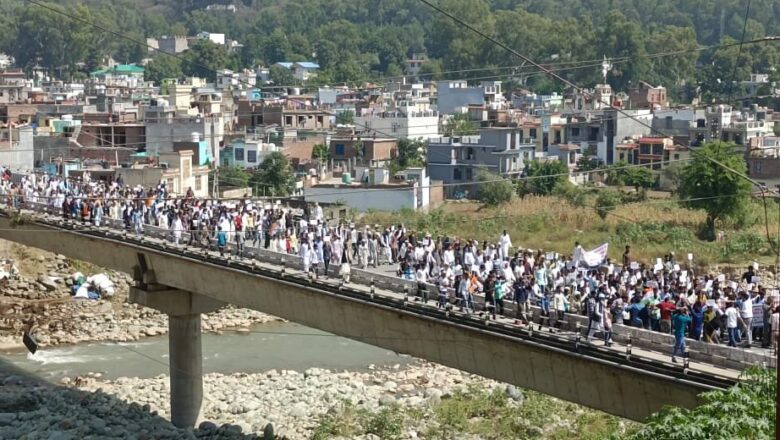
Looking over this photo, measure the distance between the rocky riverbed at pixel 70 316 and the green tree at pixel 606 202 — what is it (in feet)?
46.7

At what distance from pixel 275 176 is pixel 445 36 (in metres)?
66.2

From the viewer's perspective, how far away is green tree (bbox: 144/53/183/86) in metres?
107

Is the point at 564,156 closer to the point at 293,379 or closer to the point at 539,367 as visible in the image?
the point at 293,379

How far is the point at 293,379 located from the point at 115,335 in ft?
21.5

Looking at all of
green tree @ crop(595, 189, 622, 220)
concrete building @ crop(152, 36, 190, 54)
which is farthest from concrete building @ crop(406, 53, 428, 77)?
green tree @ crop(595, 189, 622, 220)

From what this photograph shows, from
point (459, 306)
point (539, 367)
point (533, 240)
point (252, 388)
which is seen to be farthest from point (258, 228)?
point (533, 240)

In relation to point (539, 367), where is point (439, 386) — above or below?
below

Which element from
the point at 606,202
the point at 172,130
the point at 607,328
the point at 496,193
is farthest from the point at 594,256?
the point at 172,130

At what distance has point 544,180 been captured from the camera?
1928 inches

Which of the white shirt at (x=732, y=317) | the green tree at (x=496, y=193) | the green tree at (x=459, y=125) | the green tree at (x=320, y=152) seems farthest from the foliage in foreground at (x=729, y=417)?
the green tree at (x=459, y=125)

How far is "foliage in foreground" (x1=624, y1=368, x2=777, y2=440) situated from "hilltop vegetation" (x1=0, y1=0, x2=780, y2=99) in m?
65.9

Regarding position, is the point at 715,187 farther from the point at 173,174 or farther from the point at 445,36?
the point at 445,36

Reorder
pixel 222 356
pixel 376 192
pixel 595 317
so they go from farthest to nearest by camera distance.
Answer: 1. pixel 376 192
2. pixel 222 356
3. pixel 595 317

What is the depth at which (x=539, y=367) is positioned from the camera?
1644cm
